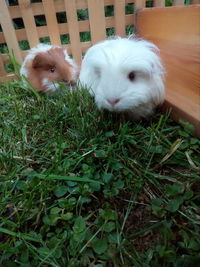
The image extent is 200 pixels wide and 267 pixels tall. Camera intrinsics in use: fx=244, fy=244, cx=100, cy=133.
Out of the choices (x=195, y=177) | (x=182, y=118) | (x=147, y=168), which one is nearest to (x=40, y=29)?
(x=182, y=118)

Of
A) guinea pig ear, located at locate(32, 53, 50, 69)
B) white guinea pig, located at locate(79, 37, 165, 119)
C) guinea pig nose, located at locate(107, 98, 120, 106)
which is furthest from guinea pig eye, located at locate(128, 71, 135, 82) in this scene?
guinea pig ear, located at locate(32, 53, 50, 69)

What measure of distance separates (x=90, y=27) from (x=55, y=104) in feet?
3.57

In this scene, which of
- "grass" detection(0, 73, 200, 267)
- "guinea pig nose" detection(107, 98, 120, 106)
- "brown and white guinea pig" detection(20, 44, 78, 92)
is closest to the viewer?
"grass" detection(0, 73, 200, 267)

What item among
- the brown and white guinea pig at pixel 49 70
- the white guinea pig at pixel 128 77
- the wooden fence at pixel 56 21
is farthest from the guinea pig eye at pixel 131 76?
the wooden fence at pixel 56 21

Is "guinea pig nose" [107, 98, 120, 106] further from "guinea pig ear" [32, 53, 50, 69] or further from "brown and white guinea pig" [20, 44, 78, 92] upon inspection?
"guinea pig ear" [32, 53, 50, 69]

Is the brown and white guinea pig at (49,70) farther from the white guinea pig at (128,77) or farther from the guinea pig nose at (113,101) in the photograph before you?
the guinea pig nose at (113,101)

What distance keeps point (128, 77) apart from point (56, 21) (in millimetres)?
1312

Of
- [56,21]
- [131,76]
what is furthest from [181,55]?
[56,21]

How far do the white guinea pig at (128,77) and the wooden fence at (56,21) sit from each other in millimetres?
935

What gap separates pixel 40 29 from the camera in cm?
236

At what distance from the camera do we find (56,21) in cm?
233

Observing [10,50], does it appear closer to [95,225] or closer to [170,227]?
[95,225]

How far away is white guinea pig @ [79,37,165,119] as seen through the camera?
4.44ft

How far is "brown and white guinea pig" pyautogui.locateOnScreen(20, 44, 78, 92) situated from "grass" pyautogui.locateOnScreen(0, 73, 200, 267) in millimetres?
650
